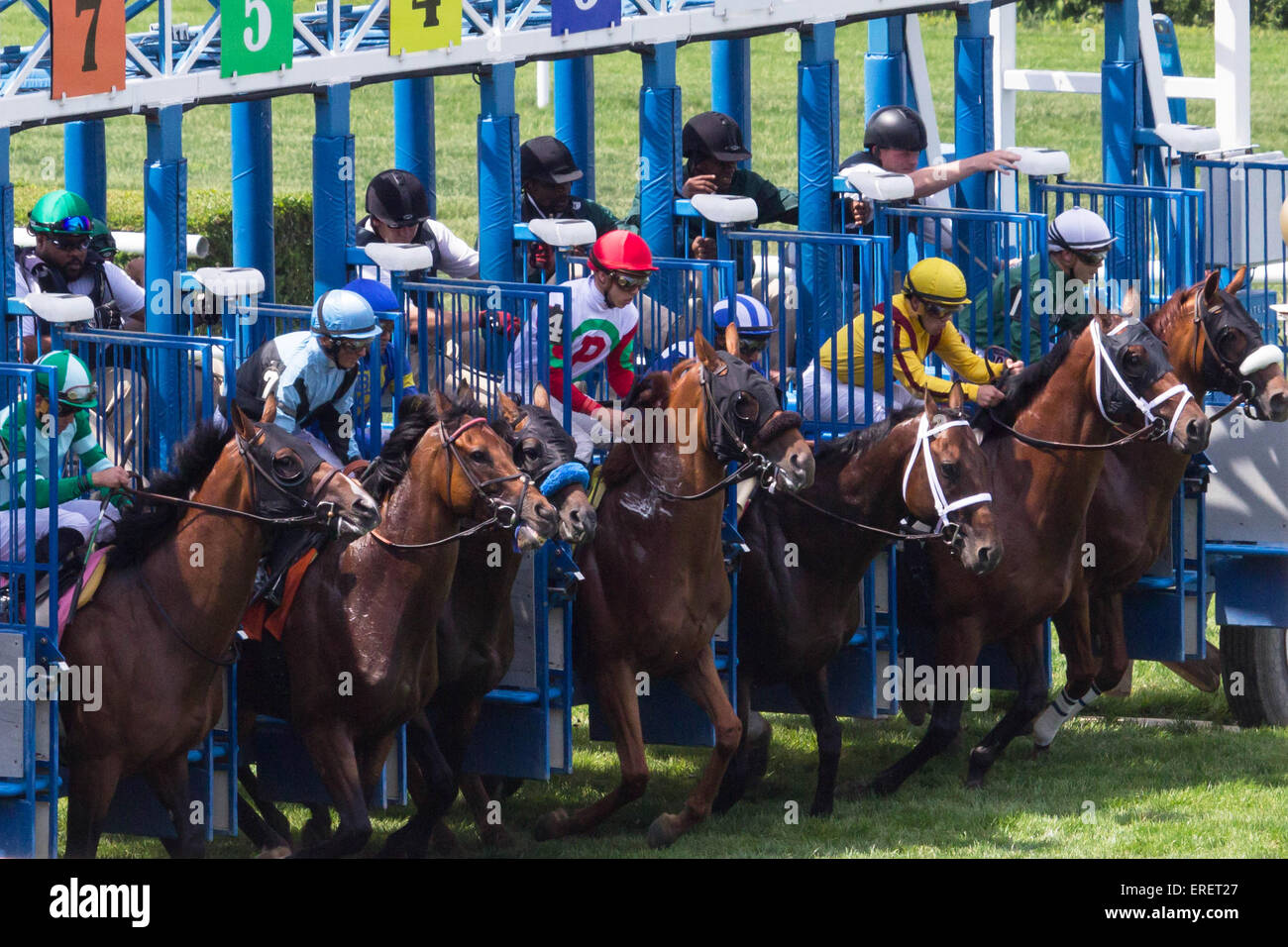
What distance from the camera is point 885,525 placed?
858 cm

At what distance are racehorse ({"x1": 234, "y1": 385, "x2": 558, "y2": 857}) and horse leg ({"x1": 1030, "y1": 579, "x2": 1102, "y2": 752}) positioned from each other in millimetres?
2946

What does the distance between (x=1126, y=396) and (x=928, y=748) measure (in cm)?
156

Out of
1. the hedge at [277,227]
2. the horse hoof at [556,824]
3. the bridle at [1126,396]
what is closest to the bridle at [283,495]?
the horse hoof at [556,824]

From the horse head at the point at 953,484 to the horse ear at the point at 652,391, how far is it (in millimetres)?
929

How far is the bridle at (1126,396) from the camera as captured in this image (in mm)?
8688

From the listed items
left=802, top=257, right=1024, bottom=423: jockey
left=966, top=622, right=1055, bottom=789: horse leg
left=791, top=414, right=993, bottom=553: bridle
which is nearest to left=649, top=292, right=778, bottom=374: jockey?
left=802, top=257, right=1024, bottom=423: jockey

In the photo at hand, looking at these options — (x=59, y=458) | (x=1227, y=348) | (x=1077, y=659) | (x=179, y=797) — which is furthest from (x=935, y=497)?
(x=59, y=458)

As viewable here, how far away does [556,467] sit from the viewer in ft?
24.8

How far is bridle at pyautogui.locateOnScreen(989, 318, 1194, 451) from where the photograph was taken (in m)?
8.69

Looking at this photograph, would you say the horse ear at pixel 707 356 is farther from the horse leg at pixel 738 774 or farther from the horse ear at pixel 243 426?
the horse ear at pixel 243 426

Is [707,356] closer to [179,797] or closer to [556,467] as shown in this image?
[556,467]

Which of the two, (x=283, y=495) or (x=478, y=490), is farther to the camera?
(x=478, y=490)
